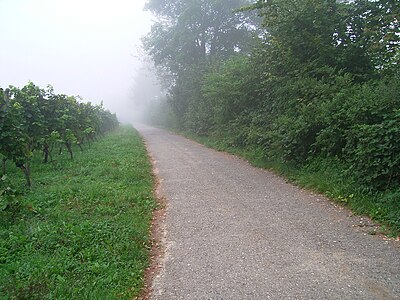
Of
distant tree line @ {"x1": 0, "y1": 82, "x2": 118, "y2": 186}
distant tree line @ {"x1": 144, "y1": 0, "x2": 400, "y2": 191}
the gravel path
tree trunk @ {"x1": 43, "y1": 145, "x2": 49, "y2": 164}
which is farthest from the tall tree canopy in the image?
the gravel path

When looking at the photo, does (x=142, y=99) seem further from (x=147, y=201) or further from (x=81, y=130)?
(x=147, y=201)

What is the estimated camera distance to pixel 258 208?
6.43m

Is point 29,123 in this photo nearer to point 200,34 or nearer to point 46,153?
point 46,153

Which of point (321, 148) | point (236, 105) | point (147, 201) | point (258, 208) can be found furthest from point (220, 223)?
point (236, 105)

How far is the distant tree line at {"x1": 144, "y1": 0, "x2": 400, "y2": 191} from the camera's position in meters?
6.56

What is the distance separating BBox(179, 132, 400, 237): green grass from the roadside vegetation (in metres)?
0.02

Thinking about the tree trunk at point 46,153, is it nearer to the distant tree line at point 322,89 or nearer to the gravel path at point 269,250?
the gravel path at point 269,250

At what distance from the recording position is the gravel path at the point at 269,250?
3.61m

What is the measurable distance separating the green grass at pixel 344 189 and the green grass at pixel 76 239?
3.73 m

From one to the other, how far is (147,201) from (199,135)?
1547cm

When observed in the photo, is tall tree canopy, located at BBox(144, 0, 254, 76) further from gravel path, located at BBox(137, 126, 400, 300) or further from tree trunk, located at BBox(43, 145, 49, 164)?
gravel path, located at BBox(137, 126, 400, 300)

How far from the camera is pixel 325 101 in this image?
29.4ft

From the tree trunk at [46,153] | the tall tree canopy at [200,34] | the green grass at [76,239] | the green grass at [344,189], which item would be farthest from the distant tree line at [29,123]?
the tall tree canopy at [200,34]

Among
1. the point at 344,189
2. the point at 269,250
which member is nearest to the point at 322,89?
the point at 344,189
